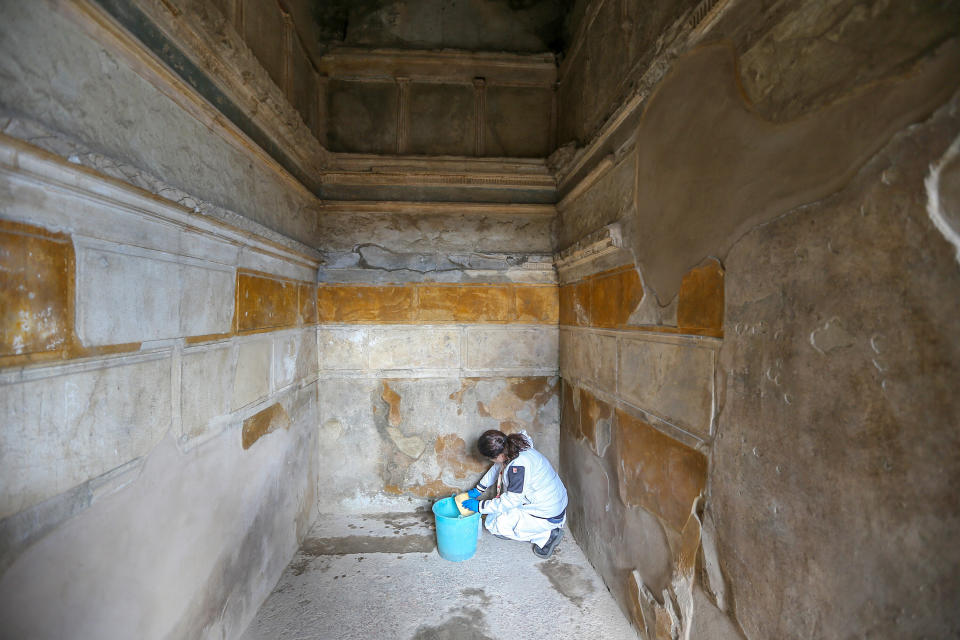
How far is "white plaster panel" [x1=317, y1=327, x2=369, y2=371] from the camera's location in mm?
3332

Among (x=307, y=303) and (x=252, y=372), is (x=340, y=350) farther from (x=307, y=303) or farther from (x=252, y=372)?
(x=252, y=372)

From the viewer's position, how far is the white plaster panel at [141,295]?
3.89 ft

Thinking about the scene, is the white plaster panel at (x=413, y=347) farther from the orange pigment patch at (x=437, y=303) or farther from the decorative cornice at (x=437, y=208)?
the decorative cornice at (x=437, y=208)

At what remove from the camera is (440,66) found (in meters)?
3.34

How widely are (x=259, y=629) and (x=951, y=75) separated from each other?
327cm

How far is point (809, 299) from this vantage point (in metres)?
1.07

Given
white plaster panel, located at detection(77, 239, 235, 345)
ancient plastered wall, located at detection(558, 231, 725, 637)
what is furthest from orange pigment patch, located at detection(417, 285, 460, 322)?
white plaster panel, located at detection(77, 239, 235, 345)

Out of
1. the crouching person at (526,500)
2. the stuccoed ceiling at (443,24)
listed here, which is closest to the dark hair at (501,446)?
the crouching person at (526,500)

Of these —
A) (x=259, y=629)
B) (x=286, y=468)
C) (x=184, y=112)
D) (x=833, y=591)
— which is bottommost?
(x=259, y=629)

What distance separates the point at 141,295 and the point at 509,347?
2499 mm

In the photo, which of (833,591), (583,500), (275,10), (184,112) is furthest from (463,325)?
(833,591)

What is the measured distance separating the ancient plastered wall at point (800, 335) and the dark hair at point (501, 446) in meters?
1.04

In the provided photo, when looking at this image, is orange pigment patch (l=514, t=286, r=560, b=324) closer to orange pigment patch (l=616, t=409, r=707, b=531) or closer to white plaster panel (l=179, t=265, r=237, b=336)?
orange pigment patch (l=616, t=409, r=707, b=531)

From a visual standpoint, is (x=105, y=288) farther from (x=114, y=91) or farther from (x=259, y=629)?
(x=259, y=629)
